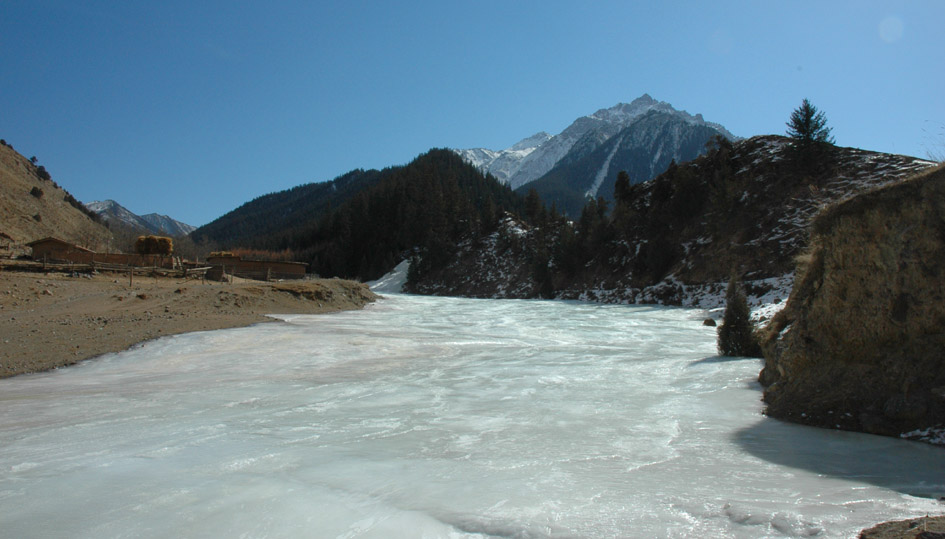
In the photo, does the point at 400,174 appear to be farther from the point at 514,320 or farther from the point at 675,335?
the point at 675,335

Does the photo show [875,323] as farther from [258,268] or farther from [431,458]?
[258,268]

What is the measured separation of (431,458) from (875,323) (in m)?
5.64

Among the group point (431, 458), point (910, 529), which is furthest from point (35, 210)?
point (910, 529)

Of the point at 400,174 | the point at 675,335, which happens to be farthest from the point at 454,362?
the point at 400,174

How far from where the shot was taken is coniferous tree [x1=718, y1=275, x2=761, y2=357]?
11078 mm

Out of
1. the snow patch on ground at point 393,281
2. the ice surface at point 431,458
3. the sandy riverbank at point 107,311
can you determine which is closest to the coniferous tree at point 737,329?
the ice surface at point 431,458

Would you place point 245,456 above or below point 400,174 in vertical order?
below

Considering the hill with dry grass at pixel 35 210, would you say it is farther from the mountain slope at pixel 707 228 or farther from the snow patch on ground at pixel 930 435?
the snow patch on ground at pixel 930 435

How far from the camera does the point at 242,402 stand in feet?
24.6

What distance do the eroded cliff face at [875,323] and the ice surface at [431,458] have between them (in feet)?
1.64

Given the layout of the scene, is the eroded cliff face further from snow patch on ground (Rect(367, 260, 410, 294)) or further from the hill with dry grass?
snow patch on ground (Rect(367, 260, 410, 294))

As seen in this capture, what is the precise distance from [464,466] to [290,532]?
1.79m

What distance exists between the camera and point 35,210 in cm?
7069

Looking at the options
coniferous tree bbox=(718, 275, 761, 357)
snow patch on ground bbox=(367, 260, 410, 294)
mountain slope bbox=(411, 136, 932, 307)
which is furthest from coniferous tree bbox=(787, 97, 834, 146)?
snow patch on ground bbox=(367, 260, 410, 294)
